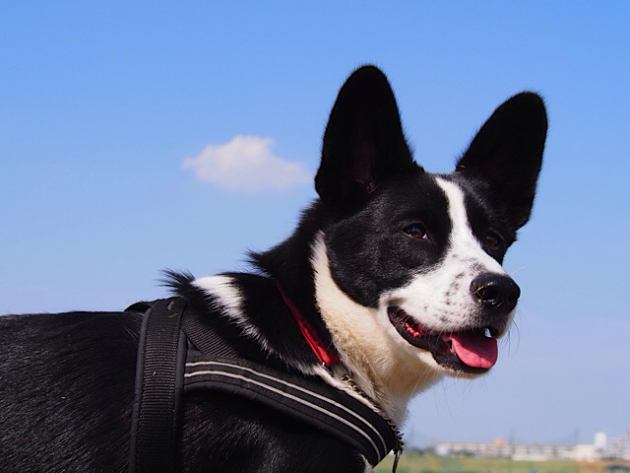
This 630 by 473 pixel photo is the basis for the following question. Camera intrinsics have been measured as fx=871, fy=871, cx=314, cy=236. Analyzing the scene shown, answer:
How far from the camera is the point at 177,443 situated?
10.7 ft

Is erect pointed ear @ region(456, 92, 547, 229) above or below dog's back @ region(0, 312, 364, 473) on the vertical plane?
above

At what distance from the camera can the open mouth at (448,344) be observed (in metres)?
3.65

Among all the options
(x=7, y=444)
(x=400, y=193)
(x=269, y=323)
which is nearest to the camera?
(x=7, y=444)

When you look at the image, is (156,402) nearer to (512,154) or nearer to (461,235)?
(461,235)

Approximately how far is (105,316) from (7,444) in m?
0.63

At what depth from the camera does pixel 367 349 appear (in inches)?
145

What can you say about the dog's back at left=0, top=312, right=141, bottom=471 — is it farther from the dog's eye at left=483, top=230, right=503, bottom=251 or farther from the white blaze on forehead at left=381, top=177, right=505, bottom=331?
the dog's eye at left=483, top=230, right=503, bottom=251

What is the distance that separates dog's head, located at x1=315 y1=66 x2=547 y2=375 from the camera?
11.9 ft

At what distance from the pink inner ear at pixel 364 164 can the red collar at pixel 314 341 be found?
715 mm

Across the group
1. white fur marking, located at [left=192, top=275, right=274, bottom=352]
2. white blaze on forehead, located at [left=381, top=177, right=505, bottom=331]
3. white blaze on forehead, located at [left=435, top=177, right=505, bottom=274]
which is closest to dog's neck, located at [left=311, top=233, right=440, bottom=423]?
white blaze on forehead, located at [left=381, top=177, right=505, bottom=331]

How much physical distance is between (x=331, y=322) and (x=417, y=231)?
579 mm

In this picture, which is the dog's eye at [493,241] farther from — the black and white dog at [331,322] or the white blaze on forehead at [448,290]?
the white blaze on forehead at [448,290]

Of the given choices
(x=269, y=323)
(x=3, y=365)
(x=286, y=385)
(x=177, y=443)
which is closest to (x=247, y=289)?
(x=269, y=323)

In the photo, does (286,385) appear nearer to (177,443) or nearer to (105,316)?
(177,443)
